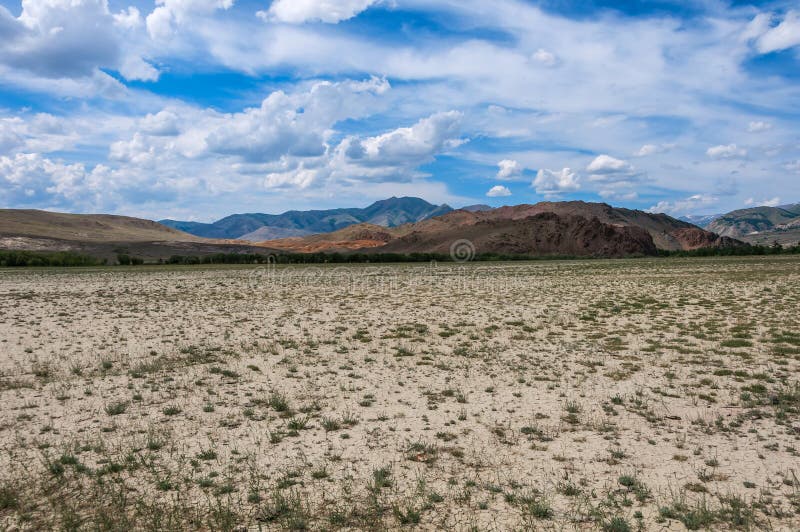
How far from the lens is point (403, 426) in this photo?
8.57 m

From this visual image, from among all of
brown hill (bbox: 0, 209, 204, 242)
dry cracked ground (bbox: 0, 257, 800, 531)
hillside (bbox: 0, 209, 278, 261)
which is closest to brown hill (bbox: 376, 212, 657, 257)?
hillside (bbox: 0, 209, 278, 261)

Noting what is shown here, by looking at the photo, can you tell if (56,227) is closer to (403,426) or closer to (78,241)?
(78,241)

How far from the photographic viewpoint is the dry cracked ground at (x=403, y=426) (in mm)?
5805

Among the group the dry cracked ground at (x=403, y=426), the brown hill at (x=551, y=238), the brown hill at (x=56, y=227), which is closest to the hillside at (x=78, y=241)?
the brown hill at (x=56, y=227)

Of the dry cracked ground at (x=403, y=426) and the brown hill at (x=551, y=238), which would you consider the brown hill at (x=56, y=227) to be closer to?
the brown hill at (x=551, y=238)

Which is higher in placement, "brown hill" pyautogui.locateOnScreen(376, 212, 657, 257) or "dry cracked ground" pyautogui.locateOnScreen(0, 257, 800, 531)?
"brown hill" pyautogui.locateOnScreen(376, 212, 657, 257)

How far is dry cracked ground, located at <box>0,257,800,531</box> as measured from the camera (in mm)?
5805

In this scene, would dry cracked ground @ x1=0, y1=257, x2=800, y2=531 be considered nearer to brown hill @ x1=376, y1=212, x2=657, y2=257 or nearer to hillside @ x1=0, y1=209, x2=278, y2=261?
brown hill @ x1=376, y1=212, x2=657, y2=257

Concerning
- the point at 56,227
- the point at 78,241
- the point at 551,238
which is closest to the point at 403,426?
the point at 551,238

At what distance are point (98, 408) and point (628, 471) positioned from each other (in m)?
8.99

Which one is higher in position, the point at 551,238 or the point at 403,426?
the point at 551,238

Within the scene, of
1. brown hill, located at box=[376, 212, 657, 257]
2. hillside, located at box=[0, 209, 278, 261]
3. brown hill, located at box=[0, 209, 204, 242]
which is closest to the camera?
brown hill, located at box=[376, 212, 657, 257]

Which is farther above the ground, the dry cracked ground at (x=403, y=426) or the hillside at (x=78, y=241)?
the hillside at (x=78, y=241)

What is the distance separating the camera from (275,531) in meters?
5.41
